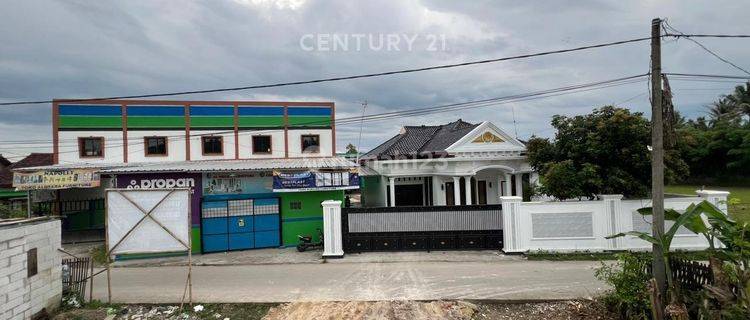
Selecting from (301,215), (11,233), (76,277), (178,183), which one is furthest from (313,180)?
(11,233)

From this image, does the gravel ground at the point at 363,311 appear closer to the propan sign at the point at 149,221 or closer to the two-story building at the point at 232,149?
the propan sign at the point at 149,221

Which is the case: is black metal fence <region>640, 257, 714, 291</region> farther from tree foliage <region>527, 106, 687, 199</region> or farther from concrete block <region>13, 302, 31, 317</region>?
concrete block <region>13, 302, 31, 317</region>

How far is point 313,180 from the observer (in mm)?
13297

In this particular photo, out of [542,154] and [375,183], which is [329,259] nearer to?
[542,154]

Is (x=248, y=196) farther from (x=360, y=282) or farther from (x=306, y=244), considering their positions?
(x=360, y=282)

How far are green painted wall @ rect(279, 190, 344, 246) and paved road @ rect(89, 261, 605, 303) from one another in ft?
8.94

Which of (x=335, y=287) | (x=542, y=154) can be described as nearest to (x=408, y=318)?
(x=335, y=287)

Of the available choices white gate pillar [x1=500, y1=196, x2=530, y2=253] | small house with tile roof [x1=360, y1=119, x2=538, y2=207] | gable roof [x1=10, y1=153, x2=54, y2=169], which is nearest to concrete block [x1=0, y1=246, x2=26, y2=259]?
white gate pillar [x1=500, y1=196, x2=530, y2=253]

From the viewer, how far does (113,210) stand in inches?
308

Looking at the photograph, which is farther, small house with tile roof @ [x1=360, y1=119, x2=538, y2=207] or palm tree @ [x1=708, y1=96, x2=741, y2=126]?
palm tree @ [x1=708, y1=96, x2=741, y2=126]

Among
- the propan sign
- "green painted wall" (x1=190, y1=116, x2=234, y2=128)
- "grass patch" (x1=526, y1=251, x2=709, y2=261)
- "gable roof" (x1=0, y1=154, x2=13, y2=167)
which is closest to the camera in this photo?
the propan sign

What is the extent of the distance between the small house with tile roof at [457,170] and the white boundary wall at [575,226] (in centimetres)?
573

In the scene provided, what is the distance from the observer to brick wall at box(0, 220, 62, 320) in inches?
244

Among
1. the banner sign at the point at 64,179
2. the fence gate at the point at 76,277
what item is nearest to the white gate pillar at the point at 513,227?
the fence gate at the point at 76,277
